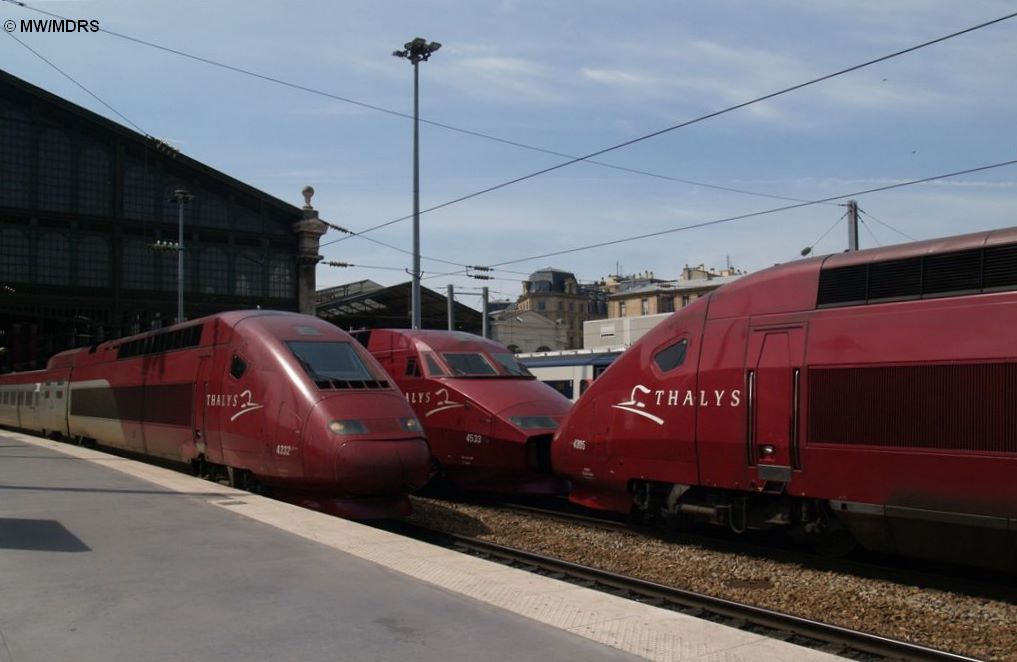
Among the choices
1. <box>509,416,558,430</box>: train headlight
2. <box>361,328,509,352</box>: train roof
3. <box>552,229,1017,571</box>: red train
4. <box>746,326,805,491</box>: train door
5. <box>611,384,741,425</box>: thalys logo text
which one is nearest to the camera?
<box>552,229,1017,571</box>: red train

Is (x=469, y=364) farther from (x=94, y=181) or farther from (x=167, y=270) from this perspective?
(x=94, y=181)

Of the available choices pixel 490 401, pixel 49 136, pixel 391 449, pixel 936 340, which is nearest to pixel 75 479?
pixel 391 449

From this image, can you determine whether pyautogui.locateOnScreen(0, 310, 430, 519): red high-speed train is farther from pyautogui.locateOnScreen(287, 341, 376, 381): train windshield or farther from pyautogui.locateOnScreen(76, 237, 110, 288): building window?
pyautogui.locateOnScreen(76, 237, 110, 288): building window

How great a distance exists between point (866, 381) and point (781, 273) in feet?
6.13

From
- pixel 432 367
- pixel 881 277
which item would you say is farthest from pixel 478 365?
pixel 881 277

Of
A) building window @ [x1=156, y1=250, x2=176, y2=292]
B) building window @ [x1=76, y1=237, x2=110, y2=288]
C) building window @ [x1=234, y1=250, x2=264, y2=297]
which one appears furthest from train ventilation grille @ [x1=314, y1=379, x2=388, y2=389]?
building window @ [x1=234, y1=250, x2=264, y2=297]

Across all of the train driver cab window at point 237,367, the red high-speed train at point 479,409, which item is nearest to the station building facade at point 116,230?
the red high-speed train at point 479,409

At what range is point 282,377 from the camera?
13.0 metres

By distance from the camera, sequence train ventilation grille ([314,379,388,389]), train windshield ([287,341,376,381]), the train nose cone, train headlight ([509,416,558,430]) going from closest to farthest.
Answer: the train nose cone → train ventilation grille ([314,379,388,389]) → train windshield ([287,341,376,381]) → train headlight ([509,416,558,430])

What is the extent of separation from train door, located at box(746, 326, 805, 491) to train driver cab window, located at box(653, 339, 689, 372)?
3.78 ft

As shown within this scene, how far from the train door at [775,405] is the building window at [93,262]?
39.7m

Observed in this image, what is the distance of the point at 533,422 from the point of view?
14.8 meters

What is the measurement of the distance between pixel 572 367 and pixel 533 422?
1463cm

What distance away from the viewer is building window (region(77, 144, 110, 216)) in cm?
4231
